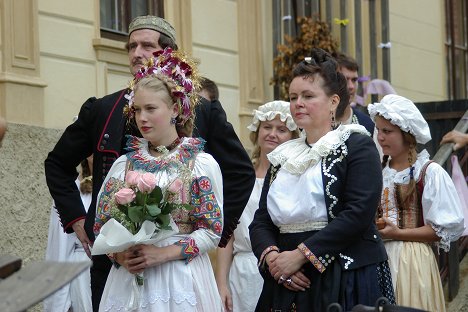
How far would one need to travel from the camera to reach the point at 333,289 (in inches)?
204

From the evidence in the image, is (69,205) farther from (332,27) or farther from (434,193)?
(332,27)

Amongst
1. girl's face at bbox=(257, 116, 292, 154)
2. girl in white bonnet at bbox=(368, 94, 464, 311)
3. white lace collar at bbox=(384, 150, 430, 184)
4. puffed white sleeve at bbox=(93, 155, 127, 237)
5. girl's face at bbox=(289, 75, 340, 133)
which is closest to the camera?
puffed white sleeve at bbox=(93, 155, 127, 237)

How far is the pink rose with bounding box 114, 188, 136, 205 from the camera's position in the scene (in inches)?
193

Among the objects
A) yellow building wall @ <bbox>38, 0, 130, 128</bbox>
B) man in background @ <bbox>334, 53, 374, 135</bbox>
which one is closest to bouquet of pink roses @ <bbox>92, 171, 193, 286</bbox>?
man in background @ <bbox>334, 53, 374, 135</bbox>

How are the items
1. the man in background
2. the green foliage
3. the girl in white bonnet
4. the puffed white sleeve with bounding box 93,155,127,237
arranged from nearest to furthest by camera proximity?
the puffed white sleeve with bounding box 93,155,127,237 → the man in background → the girl in white bonnet → the green foliage

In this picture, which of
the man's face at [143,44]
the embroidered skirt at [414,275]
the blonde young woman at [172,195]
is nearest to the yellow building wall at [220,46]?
the embroidered skirt at [414,275]

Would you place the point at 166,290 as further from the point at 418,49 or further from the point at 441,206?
the point at 418,49

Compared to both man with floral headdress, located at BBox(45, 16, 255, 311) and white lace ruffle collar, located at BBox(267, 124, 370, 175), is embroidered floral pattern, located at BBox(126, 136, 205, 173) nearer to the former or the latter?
man with floral headdress, located at BBox(45, 16, 255, 311)

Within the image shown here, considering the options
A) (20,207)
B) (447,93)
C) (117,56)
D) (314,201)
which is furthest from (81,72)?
(447,93)

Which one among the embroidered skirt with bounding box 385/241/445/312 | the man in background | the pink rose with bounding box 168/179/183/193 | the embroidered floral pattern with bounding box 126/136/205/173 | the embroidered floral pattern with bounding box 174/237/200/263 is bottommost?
the embroidered skirt with bounding box 385/241/445/312

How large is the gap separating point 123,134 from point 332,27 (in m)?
7.97

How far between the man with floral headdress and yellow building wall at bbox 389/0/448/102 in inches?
377

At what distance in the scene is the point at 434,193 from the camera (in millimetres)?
6402

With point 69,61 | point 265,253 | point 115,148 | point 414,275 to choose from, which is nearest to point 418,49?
point 69,61
